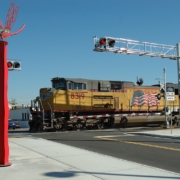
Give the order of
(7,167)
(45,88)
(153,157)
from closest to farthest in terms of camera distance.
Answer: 1. (7,167)
2. (153,157)
3. (45,88)

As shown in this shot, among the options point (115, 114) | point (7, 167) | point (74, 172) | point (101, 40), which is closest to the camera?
point (74, 172)

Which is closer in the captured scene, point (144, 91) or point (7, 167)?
point (7, 167)

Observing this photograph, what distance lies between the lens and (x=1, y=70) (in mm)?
8242

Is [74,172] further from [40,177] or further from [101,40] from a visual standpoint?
[101,40]

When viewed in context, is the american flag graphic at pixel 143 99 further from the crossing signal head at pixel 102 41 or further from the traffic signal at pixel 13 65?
the traffic signal at pixel 13 65

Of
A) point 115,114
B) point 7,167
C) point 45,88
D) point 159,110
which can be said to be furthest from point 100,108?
point 7,167

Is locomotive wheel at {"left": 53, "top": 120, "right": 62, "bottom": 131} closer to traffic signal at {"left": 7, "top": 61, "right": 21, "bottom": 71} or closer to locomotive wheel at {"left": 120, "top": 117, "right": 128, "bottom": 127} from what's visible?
locomotive wheel at {"left": 120, "top": 117, "right": 128, "bottom": 127}

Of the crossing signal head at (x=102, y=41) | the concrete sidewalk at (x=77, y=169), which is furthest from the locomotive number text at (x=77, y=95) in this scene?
the concrete sidewalk at (x=77, y=169)

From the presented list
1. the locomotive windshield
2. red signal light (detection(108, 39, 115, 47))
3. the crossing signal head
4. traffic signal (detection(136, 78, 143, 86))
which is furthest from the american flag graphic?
the crossing signal head

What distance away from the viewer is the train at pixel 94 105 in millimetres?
23328

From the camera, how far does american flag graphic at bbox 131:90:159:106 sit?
89.2 feet

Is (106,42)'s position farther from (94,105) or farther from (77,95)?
(94,105)

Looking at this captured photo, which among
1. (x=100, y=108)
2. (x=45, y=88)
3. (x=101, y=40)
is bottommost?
(x=100, y=108)

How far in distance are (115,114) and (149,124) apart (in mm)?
4620
